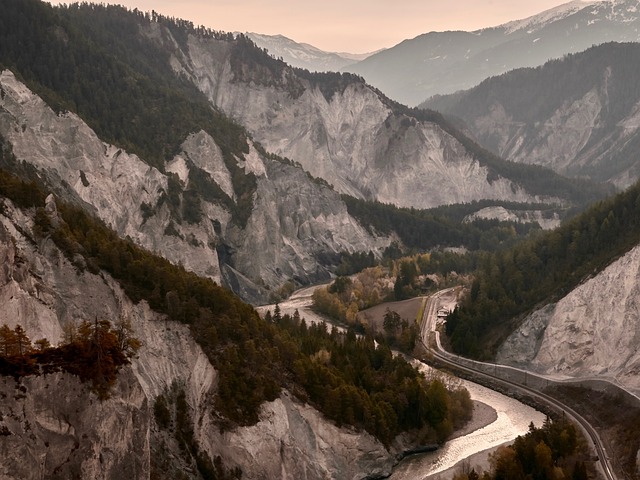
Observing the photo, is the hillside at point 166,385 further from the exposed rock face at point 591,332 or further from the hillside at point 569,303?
the hillside at point 569,303

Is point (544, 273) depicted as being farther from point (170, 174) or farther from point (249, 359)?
point (170, 174)

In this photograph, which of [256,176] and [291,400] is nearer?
[291,400]

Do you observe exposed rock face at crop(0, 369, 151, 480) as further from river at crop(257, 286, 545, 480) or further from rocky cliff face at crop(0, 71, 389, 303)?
rocky cliff face at crop(0, 71, 389, 303)

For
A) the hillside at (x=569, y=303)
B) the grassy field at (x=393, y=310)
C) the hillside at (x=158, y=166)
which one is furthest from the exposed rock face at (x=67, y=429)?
the grassy field at (x=393, y=310)

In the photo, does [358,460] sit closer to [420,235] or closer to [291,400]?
[291,400]

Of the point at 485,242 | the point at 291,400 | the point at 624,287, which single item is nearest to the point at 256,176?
the point at 485,242

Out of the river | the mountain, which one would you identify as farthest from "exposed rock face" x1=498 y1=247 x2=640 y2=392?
the mountain

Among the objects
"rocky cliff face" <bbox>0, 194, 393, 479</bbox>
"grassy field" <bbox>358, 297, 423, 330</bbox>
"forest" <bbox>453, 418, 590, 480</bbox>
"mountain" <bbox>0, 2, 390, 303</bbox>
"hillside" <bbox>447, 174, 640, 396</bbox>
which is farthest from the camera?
"mountain" <bbox>0, 2, 390, 303</bbox>
